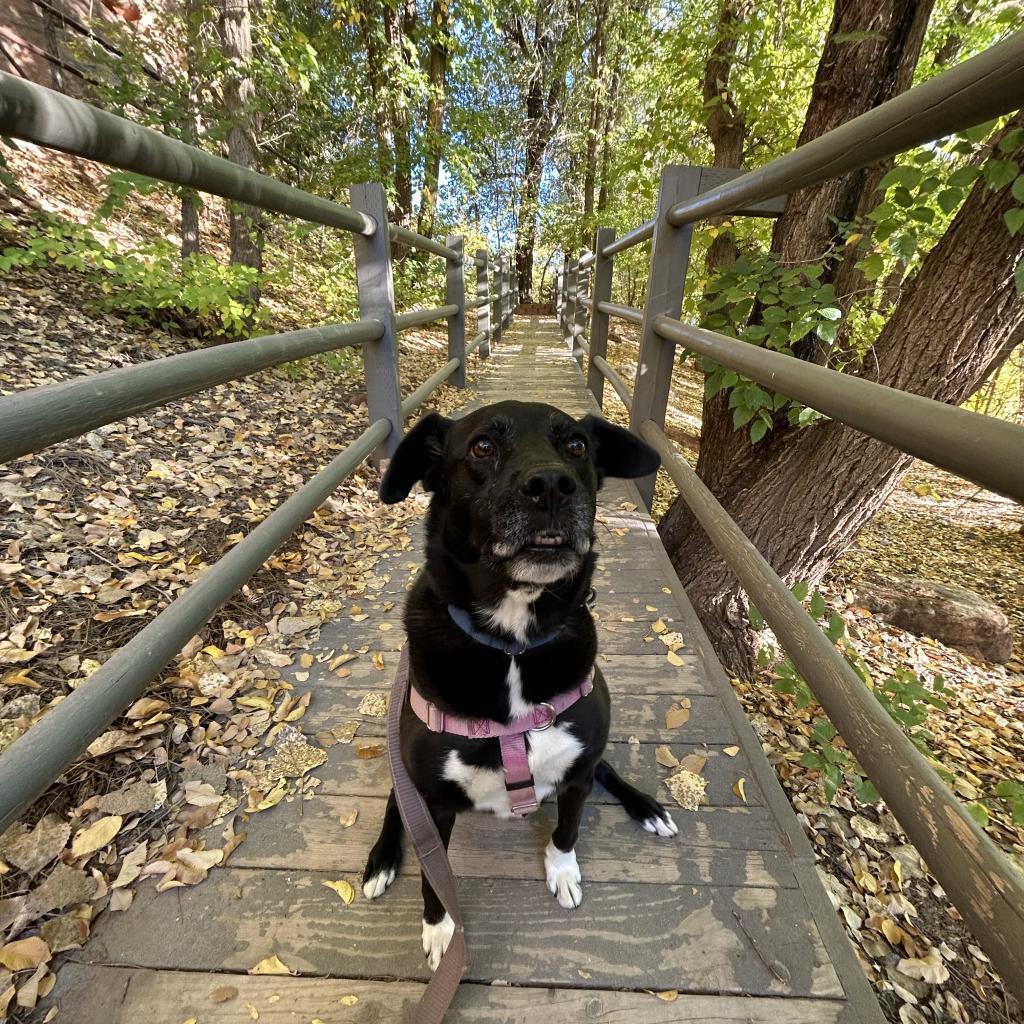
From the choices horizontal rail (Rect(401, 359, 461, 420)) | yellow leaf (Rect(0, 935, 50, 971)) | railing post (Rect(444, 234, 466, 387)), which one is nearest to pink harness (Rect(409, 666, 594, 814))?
yellow leaf (Rect(0, 935, 50, 971))

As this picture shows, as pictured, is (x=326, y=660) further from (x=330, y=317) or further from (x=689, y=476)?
(x=330, y=317)

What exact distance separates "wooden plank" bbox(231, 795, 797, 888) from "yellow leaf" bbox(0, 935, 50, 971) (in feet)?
1.17

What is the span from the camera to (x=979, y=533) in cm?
748

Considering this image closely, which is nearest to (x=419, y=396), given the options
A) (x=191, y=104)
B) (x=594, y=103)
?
(x=191, y=104)

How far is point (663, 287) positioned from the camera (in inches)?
103

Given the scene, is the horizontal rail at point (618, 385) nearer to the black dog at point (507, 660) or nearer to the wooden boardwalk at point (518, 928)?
the black dog at point (507, 660)

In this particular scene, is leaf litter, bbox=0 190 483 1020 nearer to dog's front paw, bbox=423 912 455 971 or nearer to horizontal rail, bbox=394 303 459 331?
dog's front paw, bbox=423 912 455 971

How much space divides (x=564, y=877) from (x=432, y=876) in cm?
35

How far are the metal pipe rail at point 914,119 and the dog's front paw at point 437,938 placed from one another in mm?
1821

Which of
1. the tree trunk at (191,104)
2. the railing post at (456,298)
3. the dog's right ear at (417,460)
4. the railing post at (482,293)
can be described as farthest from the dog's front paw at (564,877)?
the railing post at (482,293)

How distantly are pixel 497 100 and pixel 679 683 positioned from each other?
685 inches

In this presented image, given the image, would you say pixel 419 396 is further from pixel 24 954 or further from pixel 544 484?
pixel 24 954

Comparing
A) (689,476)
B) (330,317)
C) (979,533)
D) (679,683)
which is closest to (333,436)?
(330,317)

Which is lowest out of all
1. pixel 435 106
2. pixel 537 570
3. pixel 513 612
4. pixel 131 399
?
pixel 513 612
